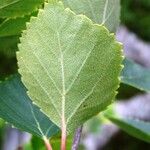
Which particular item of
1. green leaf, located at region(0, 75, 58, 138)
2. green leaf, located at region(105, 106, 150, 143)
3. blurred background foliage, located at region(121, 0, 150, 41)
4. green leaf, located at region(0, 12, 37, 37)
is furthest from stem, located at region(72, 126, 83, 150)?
blurred background foliage, located at region(121, 0, 150, 41)

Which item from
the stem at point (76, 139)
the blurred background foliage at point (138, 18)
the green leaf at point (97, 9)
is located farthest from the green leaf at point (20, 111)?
the blurred background foliage at point (138, 18)

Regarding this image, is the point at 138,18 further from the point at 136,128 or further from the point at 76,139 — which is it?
the point at 76,139

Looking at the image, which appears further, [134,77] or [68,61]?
[134,77]

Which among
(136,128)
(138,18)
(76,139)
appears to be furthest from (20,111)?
(138,18)

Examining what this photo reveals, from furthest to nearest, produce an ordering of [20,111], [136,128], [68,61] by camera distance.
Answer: [136,128], [20,111], [68,61]

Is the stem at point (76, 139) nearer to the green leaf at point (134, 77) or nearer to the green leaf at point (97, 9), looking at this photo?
the green leaf at point (97, 9)

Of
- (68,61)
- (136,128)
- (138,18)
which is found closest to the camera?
(68,61)
